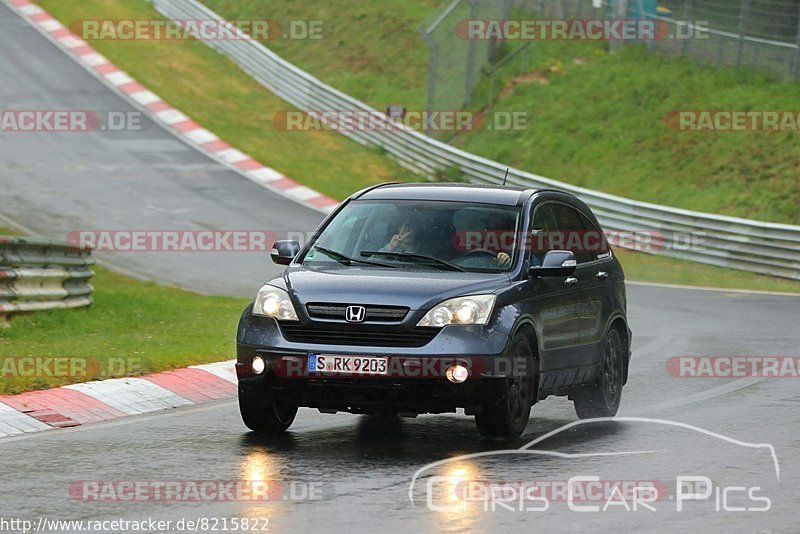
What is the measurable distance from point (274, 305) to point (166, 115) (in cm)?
2835

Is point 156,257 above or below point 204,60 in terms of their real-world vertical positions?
below

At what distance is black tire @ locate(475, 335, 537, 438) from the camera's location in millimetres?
9719

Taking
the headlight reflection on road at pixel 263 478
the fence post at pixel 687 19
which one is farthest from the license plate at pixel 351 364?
the fence post at pixel 687 19

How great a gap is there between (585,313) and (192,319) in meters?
7.68

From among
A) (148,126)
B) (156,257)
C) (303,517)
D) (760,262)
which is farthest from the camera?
(148,126)

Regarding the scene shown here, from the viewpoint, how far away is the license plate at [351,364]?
9.46m

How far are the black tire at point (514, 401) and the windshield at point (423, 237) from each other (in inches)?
26.9

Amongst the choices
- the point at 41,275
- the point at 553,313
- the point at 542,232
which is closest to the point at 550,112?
the point at 41,275

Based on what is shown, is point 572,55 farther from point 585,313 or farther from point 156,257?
point 585,313

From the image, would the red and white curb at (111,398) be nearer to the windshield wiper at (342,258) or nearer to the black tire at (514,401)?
the windshield wiper at (342,258)

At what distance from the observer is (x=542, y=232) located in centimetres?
1103

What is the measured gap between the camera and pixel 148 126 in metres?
36.6

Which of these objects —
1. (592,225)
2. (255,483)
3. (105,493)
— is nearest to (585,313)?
(592,225)

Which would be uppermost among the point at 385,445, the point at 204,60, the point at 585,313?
the point at 204,60
